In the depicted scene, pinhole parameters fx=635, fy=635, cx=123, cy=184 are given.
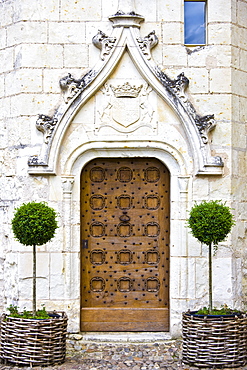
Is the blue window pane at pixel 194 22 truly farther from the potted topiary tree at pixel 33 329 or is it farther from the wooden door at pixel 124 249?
the potted topiary tree at pixel 33 329

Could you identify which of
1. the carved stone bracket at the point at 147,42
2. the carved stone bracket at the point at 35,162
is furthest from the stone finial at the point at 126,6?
the carved stone bracket at the point at 35,162

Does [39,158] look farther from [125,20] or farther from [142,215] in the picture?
[125,20]

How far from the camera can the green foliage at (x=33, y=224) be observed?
6.49m

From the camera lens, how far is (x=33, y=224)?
6.49 m

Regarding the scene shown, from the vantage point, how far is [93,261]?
25.8ft

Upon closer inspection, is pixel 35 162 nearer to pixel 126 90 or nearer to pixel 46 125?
pixel 46 125

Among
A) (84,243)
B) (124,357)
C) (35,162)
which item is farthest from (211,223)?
(35,162)

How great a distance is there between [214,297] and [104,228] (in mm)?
1580

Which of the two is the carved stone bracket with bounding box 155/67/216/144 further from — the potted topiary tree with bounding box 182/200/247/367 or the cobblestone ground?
the cobblestone ground

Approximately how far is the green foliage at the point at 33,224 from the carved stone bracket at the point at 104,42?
7.12 feet

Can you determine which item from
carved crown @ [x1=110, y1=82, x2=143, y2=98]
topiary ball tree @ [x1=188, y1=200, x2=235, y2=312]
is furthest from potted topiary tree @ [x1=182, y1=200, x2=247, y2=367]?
carved crown @ [x1=110, y1=82, x2=143, y2=98]

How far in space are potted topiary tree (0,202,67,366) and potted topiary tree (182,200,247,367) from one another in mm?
1320

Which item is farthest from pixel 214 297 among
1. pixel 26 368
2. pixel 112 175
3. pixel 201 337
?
pixel 26 368

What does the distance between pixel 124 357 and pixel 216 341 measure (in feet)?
3.67
